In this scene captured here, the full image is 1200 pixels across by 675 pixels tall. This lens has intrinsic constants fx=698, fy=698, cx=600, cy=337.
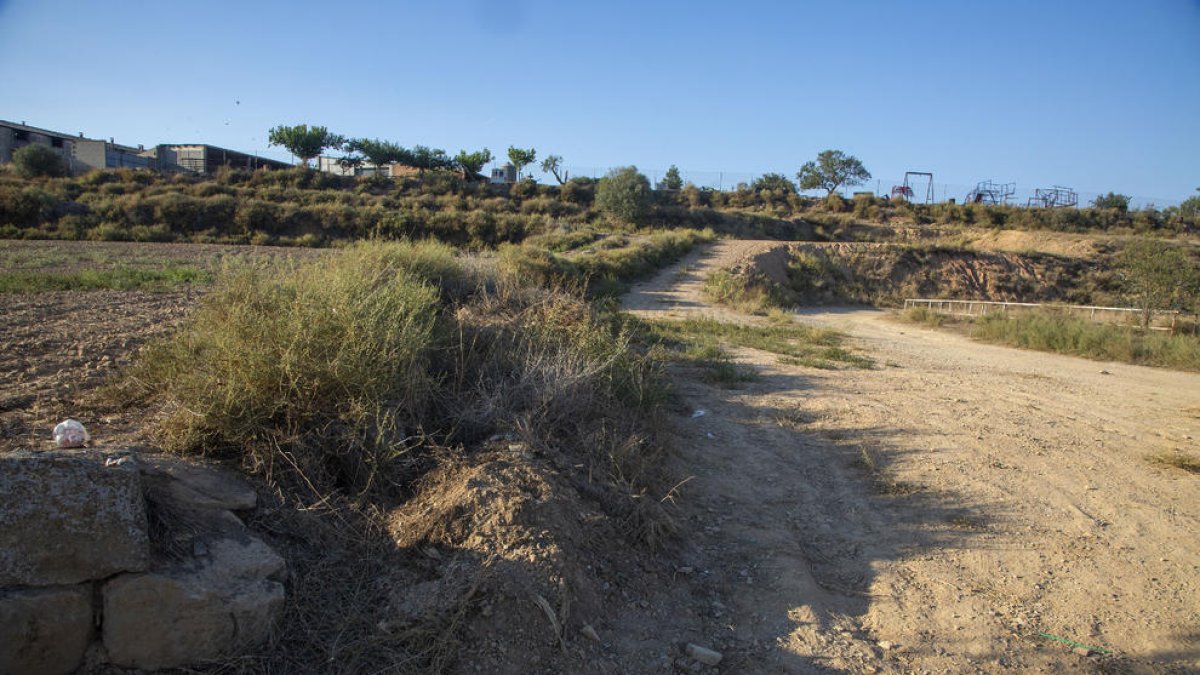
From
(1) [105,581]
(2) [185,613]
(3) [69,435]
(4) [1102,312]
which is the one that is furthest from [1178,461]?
(4) [1102,312]

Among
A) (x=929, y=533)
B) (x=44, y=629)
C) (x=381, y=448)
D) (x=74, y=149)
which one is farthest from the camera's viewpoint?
(x=74, y=149)

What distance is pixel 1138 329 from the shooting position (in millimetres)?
16047

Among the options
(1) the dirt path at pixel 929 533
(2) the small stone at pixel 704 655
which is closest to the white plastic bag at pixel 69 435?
(1) the dirt path at pixel 929 533

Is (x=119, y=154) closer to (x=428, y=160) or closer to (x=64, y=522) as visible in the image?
(x=428, y=160)

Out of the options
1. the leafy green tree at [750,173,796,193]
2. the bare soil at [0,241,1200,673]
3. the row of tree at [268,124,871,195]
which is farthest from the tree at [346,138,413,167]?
the bare soil at [0,241,1200,673]

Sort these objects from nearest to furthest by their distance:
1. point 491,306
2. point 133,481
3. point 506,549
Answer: point 133,481 < point 506,549 < point 491,306

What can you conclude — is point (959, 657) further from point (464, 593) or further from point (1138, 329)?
point (1138, 329)

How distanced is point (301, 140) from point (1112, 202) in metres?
69.9

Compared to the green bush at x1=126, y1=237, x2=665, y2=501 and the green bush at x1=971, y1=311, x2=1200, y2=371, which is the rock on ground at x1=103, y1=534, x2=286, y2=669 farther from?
the green bush at x1=971, y1=311, x2=1200, y2=371

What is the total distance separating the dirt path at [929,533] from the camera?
351 centimetres

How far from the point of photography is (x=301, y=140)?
6244 centimetres

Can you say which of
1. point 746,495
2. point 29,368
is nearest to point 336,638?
point 746,495

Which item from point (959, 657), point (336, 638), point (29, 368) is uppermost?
point (29, 368)

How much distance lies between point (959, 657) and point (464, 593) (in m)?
2.41
